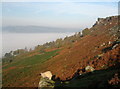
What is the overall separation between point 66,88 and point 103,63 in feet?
34.4

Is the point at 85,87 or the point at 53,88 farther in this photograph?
the point at 53,88

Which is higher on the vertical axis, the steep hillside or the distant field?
the steep hillside

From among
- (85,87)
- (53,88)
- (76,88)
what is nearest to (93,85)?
(85,87)

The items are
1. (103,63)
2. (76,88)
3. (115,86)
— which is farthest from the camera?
(103,63)

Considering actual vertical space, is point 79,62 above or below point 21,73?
above

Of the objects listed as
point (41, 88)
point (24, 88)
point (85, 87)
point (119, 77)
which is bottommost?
point (24, 88)

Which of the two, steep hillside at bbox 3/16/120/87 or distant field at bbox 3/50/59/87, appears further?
distant field at bbox 3/50/59/87

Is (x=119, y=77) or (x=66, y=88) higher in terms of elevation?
(x=119, y=77)

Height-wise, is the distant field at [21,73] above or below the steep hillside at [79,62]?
below

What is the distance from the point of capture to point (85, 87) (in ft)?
48.1

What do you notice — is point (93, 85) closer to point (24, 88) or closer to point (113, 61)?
point (113, 61)

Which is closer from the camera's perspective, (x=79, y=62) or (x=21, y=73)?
(x=79, y=62)

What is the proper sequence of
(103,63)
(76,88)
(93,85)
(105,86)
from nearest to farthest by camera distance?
(105,86), (93,85), (76,88), (103,63)

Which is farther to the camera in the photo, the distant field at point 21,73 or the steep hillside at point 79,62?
the distant field at point 21,73
